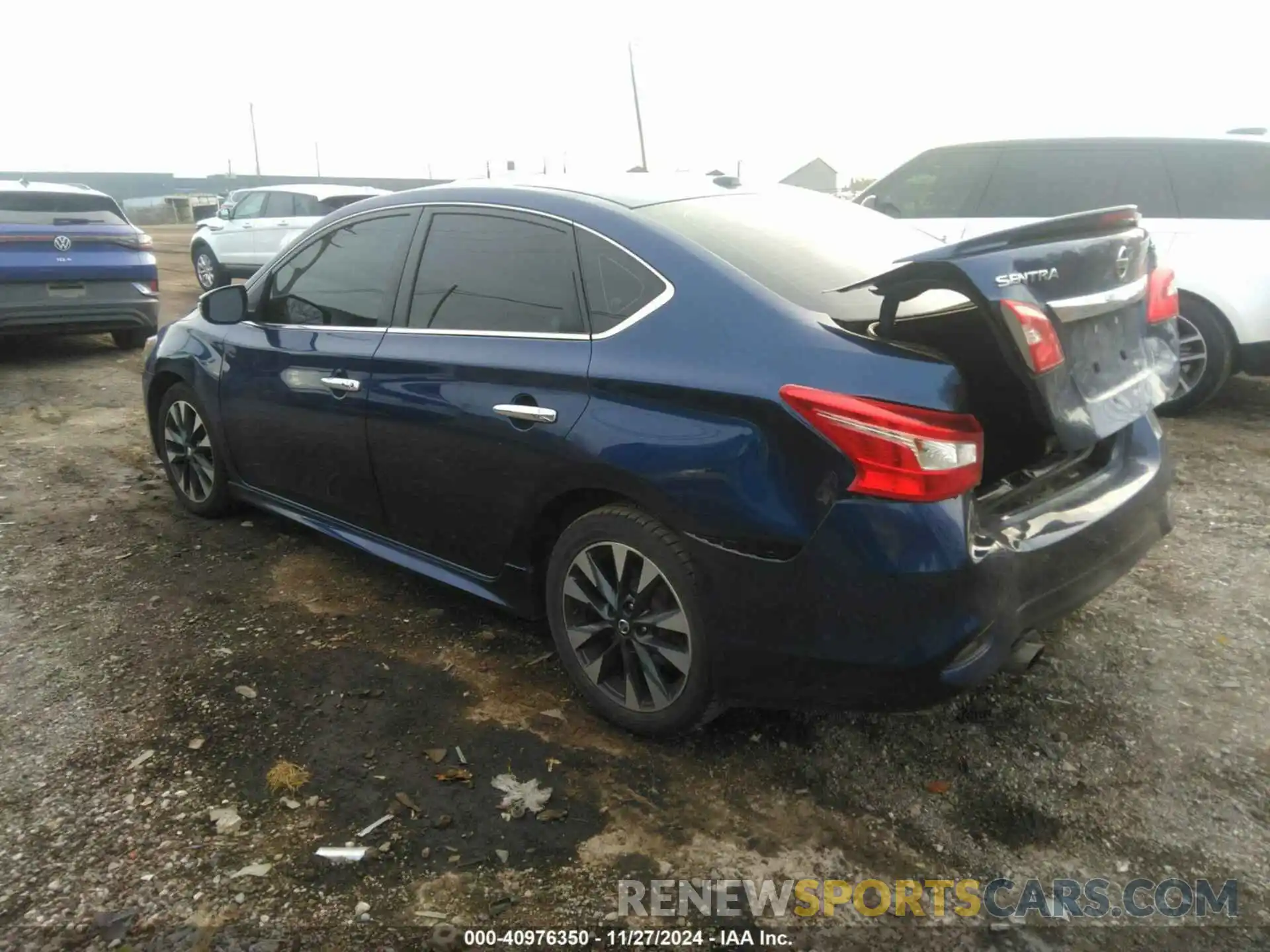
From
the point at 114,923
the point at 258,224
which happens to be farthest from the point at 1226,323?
the point at 258,224

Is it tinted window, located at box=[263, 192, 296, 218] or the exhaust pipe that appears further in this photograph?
tinted window, located at box=[263, 192, 296, 218]

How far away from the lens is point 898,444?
2332 millimetres

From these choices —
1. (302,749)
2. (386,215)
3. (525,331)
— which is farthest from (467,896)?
(386,215)

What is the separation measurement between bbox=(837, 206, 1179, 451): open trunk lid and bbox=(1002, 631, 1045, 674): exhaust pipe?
0.55 m

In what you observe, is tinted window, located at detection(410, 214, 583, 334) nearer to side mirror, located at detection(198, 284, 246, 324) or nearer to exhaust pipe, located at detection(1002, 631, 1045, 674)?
side mirror, located at detection(198, 284, 246, 324)

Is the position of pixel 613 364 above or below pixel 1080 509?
above

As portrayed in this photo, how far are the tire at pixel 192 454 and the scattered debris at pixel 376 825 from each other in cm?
254

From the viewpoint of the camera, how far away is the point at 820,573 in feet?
8.00

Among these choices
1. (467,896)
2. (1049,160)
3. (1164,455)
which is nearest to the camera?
(467,896)

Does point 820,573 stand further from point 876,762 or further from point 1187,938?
point 1187,938

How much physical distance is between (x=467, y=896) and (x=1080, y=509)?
1.97 metres

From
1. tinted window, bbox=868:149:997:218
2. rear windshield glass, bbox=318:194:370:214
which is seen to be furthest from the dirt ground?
rear windshield glass, bbox=318:194:370:214

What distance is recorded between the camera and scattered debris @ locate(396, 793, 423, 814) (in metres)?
2.66

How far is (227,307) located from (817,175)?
36.8 meters
